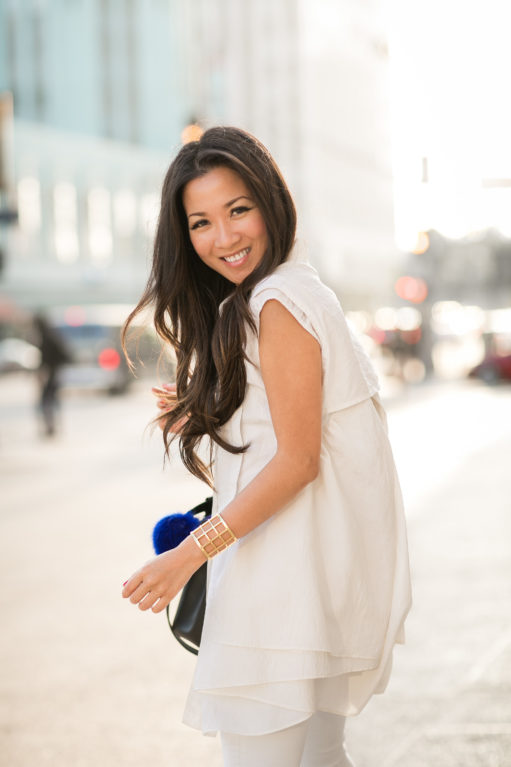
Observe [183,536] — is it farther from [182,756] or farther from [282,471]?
[182,756]

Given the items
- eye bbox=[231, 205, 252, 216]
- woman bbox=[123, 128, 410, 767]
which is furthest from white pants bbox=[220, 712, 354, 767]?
eye bbox=[231, 205, 252, 216]

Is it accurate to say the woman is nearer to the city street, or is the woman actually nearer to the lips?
the lips

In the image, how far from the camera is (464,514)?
24.3 feet

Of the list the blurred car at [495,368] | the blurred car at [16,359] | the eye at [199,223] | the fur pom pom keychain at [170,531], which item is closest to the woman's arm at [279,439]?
the fur pom pom keychain at [170,531]

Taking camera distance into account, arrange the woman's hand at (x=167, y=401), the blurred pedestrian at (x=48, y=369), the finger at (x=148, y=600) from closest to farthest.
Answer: the finger at (x=148, y=600)
the woman's hand at (x=167, y=401)
the blurred pedestrian at (x=48, y=369)

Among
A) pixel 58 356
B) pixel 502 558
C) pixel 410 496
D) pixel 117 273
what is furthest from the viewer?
pixel 117 273

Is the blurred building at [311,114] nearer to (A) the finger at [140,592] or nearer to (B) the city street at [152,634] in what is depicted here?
(B) the city street at [152,634]

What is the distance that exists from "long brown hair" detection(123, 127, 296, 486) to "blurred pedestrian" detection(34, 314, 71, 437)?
41.5ft

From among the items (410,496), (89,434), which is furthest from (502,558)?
(89,434)

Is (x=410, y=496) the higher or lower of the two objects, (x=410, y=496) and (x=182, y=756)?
the lower

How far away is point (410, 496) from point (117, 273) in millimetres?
52124

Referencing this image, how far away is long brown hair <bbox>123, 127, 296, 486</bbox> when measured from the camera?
6.11 ft

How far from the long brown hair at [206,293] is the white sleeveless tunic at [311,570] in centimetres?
4

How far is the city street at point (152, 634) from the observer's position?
3.40 meters
